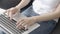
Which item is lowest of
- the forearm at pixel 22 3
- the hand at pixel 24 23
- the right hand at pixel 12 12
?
the hand at pixel 24 23

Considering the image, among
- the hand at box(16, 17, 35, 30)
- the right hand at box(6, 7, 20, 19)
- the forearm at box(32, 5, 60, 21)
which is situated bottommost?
the hand at box(16, 17, 35, 30)

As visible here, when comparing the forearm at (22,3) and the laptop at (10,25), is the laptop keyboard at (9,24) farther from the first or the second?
the forearm at (22,3)

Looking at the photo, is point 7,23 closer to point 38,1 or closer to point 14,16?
point 14,16

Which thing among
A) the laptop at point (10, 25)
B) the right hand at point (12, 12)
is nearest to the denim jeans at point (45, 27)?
the laptop at point (10, 25)

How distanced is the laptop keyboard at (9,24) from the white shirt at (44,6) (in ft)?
0.76

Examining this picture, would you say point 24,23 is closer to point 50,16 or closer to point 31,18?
point 31,18

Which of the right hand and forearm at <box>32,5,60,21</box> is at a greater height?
the right hand

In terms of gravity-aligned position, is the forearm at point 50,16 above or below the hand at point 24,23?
above

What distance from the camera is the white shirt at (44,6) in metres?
1.13

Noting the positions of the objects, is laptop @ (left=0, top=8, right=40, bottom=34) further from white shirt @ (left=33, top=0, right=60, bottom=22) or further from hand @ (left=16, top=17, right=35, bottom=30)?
white shirt @ (left=33, top=0, right=60, bottom=22)

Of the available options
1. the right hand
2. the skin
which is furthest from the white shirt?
the right hand

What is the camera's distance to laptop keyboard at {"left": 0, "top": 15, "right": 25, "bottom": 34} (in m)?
1.04

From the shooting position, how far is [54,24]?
1.17 metres

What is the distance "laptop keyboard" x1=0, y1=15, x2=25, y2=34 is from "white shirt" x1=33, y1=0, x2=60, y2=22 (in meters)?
0.23
